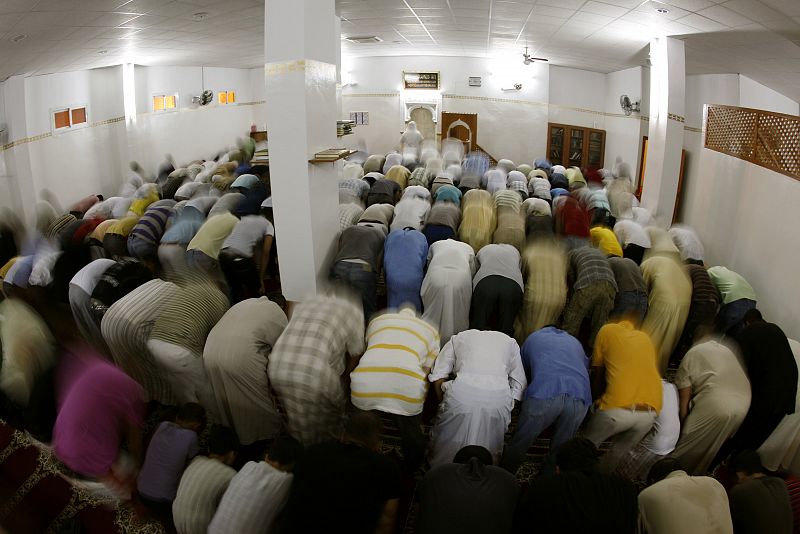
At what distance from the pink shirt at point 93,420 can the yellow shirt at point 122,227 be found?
2.72m

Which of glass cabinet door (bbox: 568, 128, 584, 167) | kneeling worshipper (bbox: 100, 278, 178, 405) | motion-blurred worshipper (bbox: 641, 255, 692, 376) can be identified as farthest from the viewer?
glass cabinet door (bbox: 568, 128, 584, 167)

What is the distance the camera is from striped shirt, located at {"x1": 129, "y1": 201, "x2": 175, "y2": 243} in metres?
5.08

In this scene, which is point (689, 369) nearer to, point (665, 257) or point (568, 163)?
point (665, 257)

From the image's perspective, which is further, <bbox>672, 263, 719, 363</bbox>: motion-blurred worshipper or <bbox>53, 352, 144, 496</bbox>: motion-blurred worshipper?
<bbox>672, 263, 719, 363</bbox>: motion-blurred worshipper

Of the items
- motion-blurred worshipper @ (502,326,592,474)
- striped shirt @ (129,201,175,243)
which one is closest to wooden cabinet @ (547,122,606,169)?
striped shirt @ (129,201,175,243)

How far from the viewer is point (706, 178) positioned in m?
6.85

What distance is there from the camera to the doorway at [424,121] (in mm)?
12469

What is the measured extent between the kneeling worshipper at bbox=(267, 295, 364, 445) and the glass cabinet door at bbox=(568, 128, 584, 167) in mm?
10076

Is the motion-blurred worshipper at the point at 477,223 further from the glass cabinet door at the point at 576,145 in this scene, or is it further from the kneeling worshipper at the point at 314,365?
the glass cabinet door at the point at 576,145

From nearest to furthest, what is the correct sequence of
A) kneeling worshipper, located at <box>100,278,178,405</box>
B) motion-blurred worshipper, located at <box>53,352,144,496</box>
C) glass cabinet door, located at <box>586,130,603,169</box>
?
motion-blurred worshipper, located at <box>53,352,144,496</box>
kneeling worshipper, located at <box>100,278,178,405</box>
glass cabinet door, located at <box>586,130,603,169</box>

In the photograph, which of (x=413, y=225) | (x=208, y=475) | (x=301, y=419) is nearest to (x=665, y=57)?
(x=413, y=225)

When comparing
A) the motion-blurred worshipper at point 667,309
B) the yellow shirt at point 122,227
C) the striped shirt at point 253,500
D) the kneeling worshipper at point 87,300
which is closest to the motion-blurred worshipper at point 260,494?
the striped shirt at point 253,500

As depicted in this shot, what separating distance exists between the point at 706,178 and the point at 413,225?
13.9 ft

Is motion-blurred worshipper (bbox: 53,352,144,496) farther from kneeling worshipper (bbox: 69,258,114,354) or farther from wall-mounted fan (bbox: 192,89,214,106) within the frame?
wall-mounted fan (bbox: 192,89,214,106)
